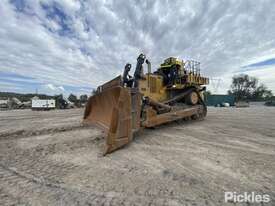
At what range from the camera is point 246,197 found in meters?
2.39

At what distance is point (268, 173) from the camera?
122 inches

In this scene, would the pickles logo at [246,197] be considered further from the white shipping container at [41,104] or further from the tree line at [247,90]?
the tree line at [247,90]

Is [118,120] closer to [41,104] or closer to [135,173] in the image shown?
[135,173]

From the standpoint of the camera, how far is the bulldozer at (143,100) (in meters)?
4.66

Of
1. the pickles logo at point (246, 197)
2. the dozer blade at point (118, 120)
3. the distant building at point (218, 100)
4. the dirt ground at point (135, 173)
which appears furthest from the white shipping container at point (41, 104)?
the pickles logo at point (246, 197)

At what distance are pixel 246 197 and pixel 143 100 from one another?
13.6 ft

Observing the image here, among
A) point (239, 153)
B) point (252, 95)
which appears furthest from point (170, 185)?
point (252, 95)

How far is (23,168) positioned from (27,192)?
101cm

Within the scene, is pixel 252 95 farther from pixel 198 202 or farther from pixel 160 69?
pixel 198 202

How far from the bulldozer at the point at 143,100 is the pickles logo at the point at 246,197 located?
8.32ft

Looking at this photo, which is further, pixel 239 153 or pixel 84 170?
pixel 239 153

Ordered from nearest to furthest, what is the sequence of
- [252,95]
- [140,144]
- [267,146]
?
[267,146]
[140,144]
[252,95]

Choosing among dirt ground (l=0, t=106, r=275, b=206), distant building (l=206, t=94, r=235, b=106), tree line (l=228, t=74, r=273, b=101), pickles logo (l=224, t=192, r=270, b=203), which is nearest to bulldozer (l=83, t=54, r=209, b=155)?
dirt ground (l=0, t=106, r=275, b=206)

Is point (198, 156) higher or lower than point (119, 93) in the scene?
lower
